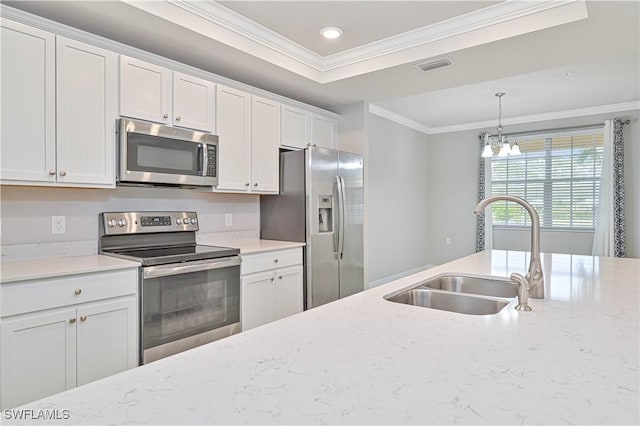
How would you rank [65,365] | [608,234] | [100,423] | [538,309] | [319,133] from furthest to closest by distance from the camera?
[608,234] → [319,133] → [65,365] → [538,309] → [100,423]

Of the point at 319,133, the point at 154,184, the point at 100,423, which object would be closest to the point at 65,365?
the point at 154,184

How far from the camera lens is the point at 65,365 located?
1940mm

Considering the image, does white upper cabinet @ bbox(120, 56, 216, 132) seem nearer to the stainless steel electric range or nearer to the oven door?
the stainless steel electric range

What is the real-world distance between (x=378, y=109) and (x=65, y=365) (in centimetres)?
459

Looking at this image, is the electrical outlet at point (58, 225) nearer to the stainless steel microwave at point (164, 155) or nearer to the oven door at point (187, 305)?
the stainless steel microwave at point (164, 155)

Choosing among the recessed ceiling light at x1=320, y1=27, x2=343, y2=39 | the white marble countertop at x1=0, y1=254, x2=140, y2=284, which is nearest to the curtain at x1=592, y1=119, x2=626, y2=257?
the recessed ceiling light at x1=320, y1=27, x2=343, y2=39

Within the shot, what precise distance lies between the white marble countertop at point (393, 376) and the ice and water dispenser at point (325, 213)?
2283 millimetres

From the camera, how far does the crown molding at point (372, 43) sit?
2.39m

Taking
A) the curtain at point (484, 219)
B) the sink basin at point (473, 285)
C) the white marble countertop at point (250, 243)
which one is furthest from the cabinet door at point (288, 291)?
the curtain at point (484, 219)

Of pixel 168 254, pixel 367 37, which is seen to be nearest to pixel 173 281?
pixel 168 254

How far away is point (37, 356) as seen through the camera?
1.86 meters

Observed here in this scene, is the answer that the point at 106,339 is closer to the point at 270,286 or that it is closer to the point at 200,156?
the point at 270,286

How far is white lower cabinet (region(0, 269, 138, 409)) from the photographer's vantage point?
178 centimetres

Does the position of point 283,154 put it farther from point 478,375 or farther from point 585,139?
point 585,139
